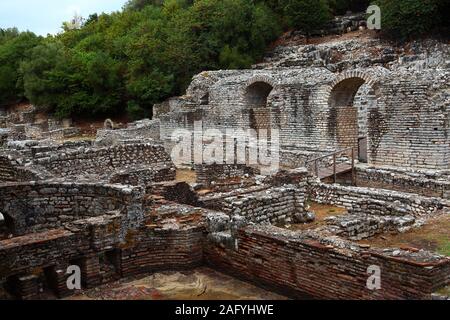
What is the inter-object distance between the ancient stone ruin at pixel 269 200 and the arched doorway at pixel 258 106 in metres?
0.12

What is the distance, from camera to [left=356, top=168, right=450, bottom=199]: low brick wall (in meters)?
11.6

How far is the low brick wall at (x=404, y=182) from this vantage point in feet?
37.9

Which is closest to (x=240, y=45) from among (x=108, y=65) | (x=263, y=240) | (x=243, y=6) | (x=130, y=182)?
(x=243, y=6)

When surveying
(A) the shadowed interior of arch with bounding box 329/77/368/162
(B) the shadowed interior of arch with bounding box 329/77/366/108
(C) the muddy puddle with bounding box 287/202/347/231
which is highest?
(B) the shadowed interior of arch with bounding box 329/77/366/108

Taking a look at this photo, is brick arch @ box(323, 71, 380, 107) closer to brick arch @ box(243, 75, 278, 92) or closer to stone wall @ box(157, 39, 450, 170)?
stone wall @ box(157, 39, 450, 170)

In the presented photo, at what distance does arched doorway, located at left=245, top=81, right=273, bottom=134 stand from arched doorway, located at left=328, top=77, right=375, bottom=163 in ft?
9.10

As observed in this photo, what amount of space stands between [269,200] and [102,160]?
177 inches

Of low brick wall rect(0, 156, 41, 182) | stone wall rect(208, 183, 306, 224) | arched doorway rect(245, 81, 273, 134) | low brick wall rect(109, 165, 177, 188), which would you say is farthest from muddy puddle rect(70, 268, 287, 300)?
arched doorway rect(245, 81, 273, 134)

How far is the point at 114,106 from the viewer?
3622 centimetres

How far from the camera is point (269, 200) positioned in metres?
9.45

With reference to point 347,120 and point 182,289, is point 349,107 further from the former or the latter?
point 182,289

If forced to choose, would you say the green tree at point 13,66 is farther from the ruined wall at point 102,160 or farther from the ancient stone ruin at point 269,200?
the ruined wall at point 102,160

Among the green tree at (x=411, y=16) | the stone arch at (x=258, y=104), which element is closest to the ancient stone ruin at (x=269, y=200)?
the stone arch at (x=258, y=104)

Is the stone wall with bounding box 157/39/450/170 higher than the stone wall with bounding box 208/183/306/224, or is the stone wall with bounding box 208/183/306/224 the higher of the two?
the stone wall with bounding box 157/39/450/170
